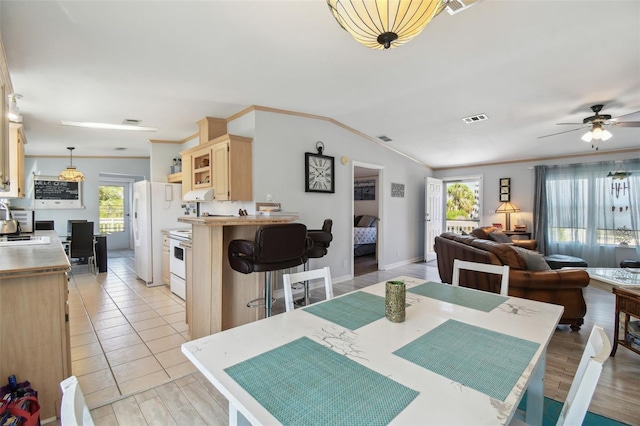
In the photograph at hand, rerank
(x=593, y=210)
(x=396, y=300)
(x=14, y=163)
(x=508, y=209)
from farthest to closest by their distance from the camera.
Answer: (x=508, y=209)
(x=593, y=210)
(x=14, y=163)
(x=396, y=300)

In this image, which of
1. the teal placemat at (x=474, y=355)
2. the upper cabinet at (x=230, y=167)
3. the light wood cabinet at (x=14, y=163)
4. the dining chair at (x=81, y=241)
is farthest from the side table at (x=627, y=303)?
the dining chair at (x=81, y=241)

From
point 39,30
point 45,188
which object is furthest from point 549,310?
point 45,188

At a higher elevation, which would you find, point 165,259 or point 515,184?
point 515,184

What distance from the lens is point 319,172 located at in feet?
15.2

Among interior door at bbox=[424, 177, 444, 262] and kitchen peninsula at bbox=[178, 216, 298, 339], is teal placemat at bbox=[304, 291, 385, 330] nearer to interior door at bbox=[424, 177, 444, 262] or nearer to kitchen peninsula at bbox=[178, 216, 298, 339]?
kitchen peninsula at bbox=[178, 216, 298, 339]

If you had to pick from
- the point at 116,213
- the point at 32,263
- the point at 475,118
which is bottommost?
the point at 32,263

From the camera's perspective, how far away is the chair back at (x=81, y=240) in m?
5.59

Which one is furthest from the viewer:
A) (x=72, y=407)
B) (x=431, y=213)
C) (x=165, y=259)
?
(x=431, y=213)

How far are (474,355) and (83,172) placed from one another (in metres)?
9.17

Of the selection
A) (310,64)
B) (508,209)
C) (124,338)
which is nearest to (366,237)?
(508,209)

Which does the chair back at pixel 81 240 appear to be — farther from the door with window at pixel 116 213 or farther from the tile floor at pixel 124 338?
the door with window at pixel 116 213

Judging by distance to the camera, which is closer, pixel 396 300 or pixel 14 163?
pixel 396 300

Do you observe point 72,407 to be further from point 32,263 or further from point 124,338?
point 124,338

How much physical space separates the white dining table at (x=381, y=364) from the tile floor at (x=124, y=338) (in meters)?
1.62
